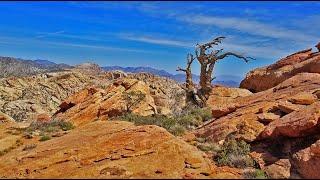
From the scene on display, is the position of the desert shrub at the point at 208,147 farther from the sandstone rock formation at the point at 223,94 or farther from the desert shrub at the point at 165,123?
the sandstone rock formation at the point at 223,94

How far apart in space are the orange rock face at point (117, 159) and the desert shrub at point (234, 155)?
4.04 meters

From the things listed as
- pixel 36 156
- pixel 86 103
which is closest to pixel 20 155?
pixel 36 156

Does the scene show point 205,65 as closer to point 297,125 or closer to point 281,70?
point 281,70

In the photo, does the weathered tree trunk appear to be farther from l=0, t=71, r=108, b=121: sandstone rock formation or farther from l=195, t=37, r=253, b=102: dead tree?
l=0, t=71, r=108, b=121: sandstone rock formation

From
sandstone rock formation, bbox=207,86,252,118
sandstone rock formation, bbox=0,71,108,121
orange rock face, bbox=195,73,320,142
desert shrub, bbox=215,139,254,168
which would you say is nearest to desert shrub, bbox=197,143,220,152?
desert shrub, bbox=215,139,254,168

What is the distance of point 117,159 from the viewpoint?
44.3 ft

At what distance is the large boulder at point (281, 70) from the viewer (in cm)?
3653

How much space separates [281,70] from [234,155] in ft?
76.0

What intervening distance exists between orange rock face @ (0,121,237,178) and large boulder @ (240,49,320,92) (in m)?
22.8

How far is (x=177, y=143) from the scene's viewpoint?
1380 cm

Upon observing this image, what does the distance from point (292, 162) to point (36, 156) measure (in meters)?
9.29

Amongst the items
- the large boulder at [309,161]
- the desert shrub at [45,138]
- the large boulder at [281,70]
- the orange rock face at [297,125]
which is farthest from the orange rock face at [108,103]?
the large boulder at [309,161]

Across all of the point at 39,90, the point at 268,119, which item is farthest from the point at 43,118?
the point at 39,90

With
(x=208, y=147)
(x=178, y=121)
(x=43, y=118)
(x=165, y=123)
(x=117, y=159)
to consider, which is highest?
(x=43, y=118)
